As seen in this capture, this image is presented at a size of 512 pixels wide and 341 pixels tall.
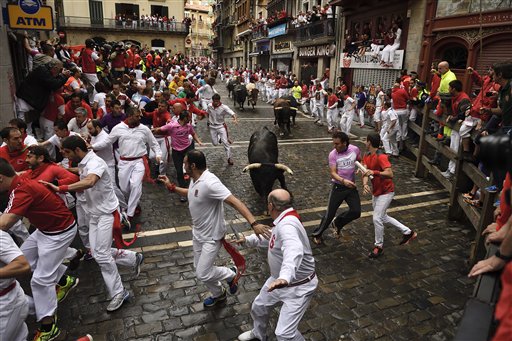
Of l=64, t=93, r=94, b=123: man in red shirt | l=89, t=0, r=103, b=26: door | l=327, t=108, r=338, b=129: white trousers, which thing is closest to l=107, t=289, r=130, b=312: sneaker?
l=64, t=93, r=94, b=123: man in red shirt

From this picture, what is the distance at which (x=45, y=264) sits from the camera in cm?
406

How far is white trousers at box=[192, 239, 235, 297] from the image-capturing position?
434 cm

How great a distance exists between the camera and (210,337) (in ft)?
13.3

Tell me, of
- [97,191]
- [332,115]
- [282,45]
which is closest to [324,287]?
[97,191]

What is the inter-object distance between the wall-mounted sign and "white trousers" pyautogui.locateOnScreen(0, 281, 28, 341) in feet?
23.9

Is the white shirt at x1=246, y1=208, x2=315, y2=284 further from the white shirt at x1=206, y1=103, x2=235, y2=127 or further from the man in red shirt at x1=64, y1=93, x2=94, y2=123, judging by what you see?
the white shirt at x1=206, y1=103, x2=235, y2=127

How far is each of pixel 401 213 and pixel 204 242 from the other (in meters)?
4.81

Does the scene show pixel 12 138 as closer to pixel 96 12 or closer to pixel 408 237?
pixel 408 237

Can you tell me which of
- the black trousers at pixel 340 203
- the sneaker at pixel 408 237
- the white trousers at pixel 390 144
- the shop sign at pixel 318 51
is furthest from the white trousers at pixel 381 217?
the shop sign at pixel 318 51

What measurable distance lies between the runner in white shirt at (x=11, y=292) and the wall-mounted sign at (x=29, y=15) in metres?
7.06

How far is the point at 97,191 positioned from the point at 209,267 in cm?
174

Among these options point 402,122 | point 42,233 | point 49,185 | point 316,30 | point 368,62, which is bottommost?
point 42,233

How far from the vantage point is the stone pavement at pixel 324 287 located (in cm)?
419

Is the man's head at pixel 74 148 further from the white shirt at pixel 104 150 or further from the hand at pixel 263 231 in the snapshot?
the hand at pixel 263 231
